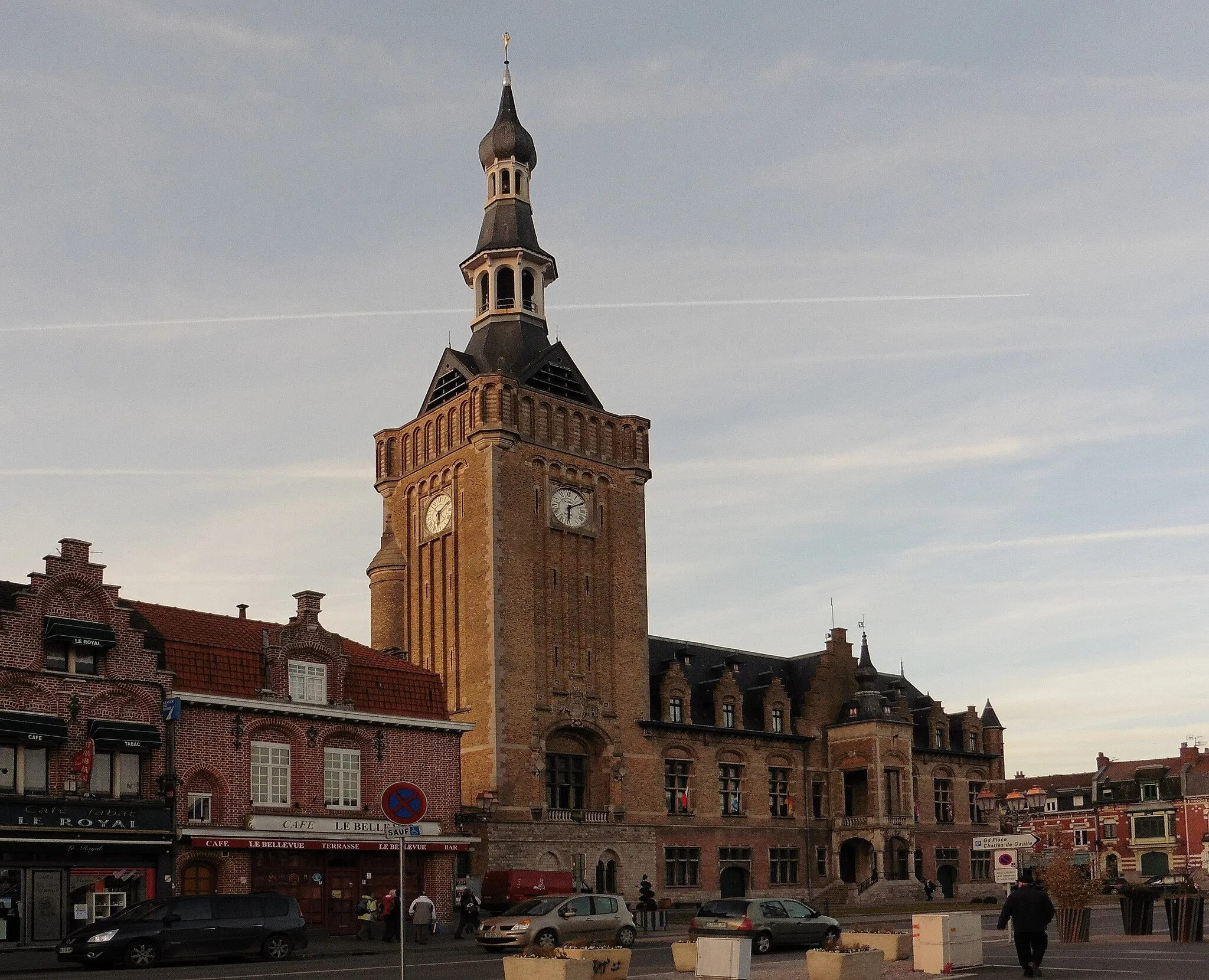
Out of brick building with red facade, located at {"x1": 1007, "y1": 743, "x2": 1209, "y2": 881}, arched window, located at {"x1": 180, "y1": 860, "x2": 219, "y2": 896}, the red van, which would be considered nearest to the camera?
arched window, located at {"x1": 180, "y1": 860, "x2": 219, "y2": 896}

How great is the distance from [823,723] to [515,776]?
20731 mm

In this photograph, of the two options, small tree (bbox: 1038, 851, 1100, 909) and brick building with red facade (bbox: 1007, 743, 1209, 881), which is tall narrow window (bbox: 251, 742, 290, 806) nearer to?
small tree (bbox: 1038, 851, 1100, 909)

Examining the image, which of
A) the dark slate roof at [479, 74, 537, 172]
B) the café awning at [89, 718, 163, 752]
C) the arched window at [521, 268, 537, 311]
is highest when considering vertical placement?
the dark slate roof at [479, 74, 537, 172]

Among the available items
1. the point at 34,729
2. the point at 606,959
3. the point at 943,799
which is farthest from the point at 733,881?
the point at 606,959

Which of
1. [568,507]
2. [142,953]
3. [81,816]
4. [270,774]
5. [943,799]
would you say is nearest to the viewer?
[142,953]

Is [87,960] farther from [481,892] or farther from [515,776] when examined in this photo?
[515,776]

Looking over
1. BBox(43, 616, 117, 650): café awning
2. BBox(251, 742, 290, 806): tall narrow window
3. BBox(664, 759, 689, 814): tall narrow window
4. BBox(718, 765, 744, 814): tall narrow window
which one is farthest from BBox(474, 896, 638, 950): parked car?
BBox(718, 765, 744, 814): tall narrow window

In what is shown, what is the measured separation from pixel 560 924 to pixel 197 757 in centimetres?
1330

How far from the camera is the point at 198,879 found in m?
39.7

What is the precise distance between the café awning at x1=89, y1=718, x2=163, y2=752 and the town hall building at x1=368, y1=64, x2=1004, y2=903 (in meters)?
17.8

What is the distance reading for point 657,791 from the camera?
198 ft

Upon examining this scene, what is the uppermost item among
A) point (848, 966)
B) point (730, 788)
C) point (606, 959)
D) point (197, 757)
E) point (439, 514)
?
point (439, 514)

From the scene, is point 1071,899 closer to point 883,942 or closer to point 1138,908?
point 1138,908

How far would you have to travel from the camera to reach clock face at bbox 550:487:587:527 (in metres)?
61.1
